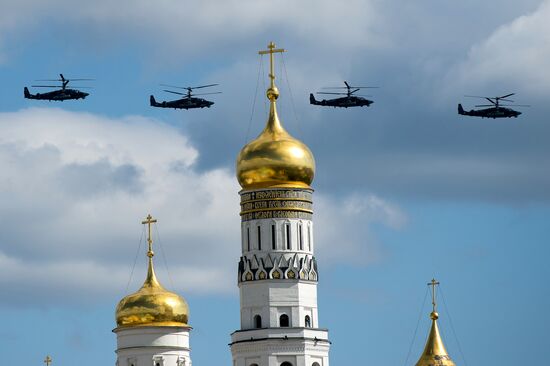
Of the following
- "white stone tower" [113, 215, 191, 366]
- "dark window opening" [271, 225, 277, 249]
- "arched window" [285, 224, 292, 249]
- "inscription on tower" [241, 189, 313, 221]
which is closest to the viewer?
"dark window opening" [271, 225, 277, 249]

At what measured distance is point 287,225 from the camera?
433 ft

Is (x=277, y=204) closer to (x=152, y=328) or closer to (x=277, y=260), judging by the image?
(x=277, y=260)

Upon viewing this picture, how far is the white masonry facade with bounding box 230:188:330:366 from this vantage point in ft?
427

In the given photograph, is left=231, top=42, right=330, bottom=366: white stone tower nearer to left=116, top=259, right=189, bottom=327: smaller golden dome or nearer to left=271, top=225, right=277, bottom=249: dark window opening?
left=271, top=225, right=277, bottom=249: dark window opening

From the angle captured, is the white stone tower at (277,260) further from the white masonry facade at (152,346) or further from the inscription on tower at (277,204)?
the white masonry facade at (152,346)

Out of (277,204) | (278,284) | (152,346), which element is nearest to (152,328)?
(152,346)

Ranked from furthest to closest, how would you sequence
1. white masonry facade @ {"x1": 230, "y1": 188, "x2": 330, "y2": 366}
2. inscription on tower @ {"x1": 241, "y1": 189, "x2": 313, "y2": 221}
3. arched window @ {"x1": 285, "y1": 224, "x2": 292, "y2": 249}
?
inscription on tower @ {"x1": 241, "y1": 189, "x2": 313, "y2": 221}
arched window @ {"x1": 285, "y1": 224, "x2": 292, "y2": 249}
white masonry facade @ {"x1": 230, "y1": 188, "x2": 330, "y2": 366}

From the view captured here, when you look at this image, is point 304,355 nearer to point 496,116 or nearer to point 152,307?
point 152,307

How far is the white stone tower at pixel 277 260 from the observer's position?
428 ft

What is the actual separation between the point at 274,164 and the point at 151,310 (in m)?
10.9

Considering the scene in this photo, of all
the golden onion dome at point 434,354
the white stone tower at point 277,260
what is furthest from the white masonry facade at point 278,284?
the golden onion dome at point 434,354

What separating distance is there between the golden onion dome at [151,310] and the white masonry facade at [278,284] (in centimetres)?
691

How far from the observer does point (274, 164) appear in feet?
434

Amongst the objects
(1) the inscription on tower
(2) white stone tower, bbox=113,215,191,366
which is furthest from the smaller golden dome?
(1) the inscription on tower
